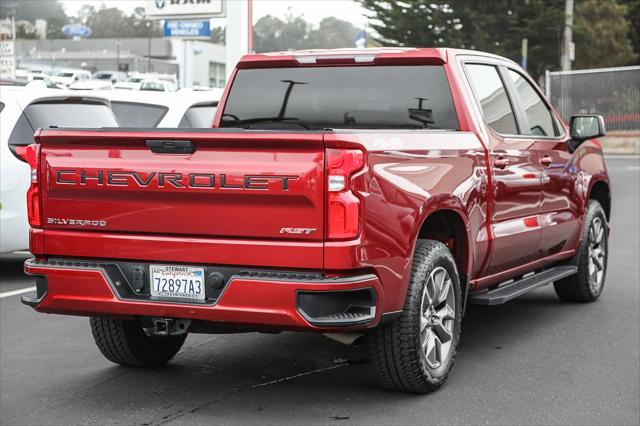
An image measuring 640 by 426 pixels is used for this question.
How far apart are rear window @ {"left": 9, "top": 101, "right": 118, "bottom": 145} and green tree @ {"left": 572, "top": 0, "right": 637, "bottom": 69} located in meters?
46.0

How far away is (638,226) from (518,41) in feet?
128

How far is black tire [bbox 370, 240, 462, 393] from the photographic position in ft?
19.3

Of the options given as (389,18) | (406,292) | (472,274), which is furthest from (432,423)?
(389,18)

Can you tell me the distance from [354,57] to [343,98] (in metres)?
0.27

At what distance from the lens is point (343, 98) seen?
729cm

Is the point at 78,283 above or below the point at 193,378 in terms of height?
above

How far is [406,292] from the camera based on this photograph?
5898 millimetres

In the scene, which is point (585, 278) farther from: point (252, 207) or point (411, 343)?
point (252, 207)

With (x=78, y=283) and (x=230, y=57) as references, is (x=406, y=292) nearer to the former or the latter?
(x=78, y=283)

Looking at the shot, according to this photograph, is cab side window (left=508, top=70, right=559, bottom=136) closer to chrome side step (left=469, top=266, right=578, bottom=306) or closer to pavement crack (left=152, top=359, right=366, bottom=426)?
chrome side step (left=469, top=266, right=578, bottom=306)

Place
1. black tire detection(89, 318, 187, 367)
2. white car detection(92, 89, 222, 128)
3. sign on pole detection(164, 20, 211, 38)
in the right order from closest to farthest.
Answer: black tire detection(89, 318, 187, 367) < white car detection(92, 89, 222, 128) < sign on pole detection(164, 20, 211, 38)

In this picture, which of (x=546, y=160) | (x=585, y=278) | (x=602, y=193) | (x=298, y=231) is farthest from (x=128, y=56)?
(x=298, y=231)

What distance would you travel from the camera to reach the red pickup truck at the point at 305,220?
5391mm

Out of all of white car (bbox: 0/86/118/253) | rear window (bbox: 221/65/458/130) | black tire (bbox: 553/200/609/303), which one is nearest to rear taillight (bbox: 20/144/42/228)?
rear window (bbox: 221/65/458/130)
